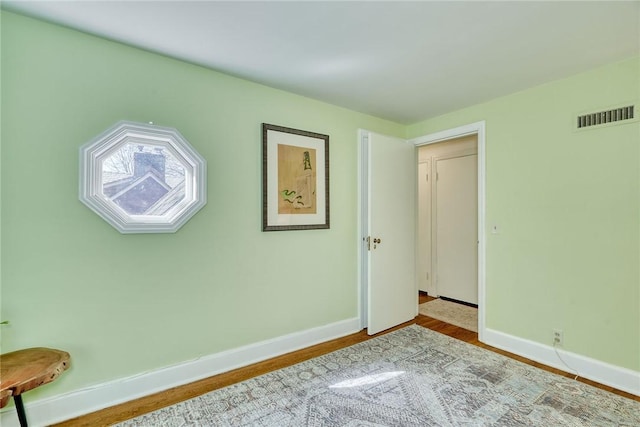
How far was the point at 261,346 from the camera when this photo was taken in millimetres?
2438

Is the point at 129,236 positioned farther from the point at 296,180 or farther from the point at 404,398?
the point at 404,398

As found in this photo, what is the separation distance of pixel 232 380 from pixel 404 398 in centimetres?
121

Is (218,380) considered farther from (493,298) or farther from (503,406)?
(493,298)

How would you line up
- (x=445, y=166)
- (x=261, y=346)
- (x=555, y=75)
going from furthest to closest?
1. (x=445, y=166)
2. (x=261, y=346)
3. (x=555, y=75)

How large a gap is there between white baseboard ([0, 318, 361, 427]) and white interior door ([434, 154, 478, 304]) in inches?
91.2

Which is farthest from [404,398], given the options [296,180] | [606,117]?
[606,117]

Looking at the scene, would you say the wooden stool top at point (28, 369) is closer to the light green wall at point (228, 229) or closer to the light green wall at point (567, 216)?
the light green wall at point (228, 229)

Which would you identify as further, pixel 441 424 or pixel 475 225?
pixel 475 225

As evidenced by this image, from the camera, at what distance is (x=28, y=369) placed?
1391 millimetres

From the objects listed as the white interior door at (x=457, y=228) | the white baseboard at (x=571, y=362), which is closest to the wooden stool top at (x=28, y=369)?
the white baseboard at (x=571, y=362)

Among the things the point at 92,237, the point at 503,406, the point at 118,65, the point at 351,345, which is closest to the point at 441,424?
the point at 503,406

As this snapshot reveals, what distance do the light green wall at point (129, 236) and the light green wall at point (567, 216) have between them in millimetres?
1732

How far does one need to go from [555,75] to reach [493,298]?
6.37 ft

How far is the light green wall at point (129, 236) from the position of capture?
162 centimetres
